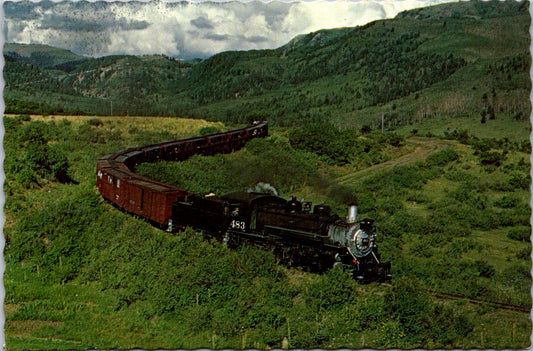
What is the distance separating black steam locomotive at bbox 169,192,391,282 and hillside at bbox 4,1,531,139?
53.4ft

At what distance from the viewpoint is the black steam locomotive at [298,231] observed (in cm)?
1695

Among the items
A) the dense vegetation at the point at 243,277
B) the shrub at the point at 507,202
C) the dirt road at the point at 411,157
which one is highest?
the dirt road at the point at 411,157

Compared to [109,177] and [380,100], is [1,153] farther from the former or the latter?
[380,100]

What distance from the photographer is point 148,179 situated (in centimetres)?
2702

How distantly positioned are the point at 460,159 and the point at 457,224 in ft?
43.9

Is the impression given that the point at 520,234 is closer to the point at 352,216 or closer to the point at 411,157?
the point at 352,216

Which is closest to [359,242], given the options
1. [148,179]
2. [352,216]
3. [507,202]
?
[352,216]

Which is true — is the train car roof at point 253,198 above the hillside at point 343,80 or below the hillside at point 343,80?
below

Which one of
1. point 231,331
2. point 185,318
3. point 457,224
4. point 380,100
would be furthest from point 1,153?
point 380,100

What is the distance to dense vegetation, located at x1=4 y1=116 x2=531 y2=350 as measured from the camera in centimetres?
1452

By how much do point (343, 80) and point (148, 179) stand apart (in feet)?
188

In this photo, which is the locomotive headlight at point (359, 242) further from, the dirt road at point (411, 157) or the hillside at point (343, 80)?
the hillside at point (343, 80)

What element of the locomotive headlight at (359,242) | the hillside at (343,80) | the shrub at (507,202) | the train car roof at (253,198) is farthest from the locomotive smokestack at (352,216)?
the hillside at (343,80)

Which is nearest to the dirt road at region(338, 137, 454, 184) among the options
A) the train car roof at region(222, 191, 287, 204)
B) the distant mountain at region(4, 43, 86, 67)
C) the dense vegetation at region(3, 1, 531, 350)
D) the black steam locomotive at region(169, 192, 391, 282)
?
the dense vegetation at region(3, 1, 531, 350)
